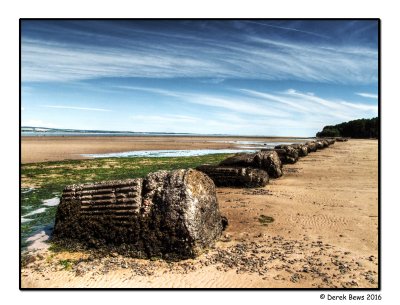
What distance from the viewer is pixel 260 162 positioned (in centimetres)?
1866

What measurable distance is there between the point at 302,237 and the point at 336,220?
206cm

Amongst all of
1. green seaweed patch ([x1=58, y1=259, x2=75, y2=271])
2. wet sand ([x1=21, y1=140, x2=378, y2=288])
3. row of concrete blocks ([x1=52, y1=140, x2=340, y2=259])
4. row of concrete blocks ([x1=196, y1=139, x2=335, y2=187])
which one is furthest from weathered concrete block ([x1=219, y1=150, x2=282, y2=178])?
green seaweed patch ([x1=58, y1=259, x2=75, y2=271])

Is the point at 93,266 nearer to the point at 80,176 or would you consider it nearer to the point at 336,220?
the point at 336,220

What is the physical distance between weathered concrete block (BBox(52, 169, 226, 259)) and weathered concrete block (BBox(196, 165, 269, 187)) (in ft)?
24.3

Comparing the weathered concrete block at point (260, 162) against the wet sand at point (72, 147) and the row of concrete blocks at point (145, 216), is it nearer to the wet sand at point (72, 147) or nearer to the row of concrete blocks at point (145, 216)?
the row of concrete blocks at point (145, 216)

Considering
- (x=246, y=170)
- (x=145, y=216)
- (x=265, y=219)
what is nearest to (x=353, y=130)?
(x=246, y=170)

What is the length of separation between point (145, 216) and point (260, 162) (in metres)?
11.6

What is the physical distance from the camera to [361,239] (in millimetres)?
8938

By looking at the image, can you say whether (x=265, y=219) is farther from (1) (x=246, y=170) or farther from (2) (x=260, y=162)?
(2) (x=260, y=162)

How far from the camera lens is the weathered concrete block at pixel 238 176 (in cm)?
1617

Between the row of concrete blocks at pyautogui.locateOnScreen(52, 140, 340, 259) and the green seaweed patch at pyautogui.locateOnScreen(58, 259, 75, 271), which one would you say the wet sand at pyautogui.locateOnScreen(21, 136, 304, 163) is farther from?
the green seaweed patch at pyautogui.locateOnScreen(58, 259, 75, 271)

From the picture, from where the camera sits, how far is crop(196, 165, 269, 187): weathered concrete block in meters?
16.2

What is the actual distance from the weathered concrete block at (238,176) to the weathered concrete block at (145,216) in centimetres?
740

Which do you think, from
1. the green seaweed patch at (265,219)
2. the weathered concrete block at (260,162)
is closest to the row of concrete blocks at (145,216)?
the green seaweed patch at (265,219)
